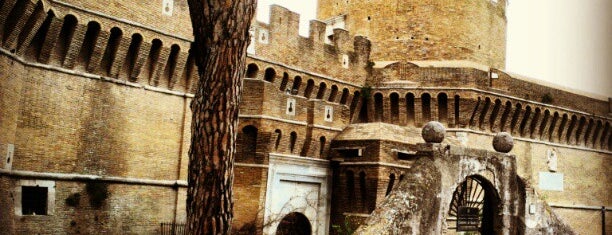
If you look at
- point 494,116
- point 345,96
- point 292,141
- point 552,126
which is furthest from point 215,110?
point 552,126

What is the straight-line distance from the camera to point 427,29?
2061 centimetres

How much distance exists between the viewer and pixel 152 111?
49.6 ft

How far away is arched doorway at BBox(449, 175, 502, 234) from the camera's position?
1208 centimetres

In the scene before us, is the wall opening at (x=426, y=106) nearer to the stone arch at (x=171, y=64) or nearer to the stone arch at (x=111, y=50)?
the stone arch at (x=171, y=64)

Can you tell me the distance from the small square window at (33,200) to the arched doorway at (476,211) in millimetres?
8062

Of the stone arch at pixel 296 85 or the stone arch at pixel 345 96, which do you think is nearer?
the stone arch at pixel 296 85

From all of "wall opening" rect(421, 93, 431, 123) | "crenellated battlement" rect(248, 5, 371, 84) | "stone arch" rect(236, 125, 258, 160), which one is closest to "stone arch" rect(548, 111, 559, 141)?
"wall opening" rect(421, 93, 431, 123)

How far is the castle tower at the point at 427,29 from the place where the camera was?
2058cm

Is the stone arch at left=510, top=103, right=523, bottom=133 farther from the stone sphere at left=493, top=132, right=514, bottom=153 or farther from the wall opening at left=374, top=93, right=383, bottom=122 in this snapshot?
the stone sphere at left=493, top=132, right=514, bottom=153

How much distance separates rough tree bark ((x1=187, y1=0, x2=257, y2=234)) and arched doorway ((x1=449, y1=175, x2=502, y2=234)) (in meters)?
6.45

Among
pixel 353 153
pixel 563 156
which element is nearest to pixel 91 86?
pixel 353 153

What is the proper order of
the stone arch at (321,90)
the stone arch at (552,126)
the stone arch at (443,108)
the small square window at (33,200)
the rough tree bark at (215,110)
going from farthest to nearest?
the stone arch at (552,126) < the stone arch at (443,108) < the stone arch at (321,90) < the small square window at (33,200) < the rough tree bark at (215,110)

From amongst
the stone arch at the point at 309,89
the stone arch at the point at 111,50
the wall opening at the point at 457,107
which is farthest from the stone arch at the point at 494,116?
the stone arch at the point at 111,50

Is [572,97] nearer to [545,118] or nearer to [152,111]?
[545,118]
